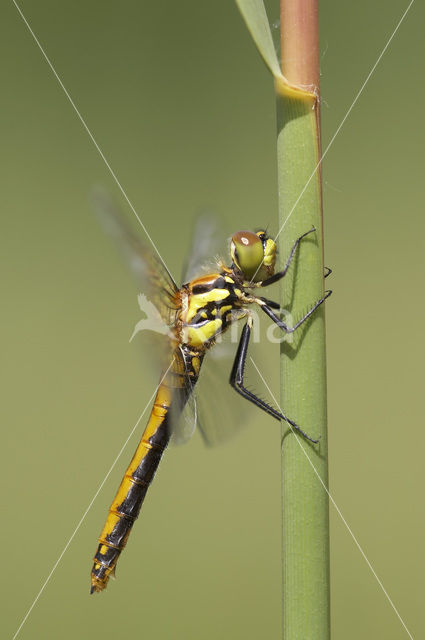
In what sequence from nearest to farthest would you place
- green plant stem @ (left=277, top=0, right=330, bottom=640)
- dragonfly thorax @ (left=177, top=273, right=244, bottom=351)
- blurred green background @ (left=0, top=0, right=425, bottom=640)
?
1. green plant stem @ (left=277, top=0, right=330, bottom=640)
2. dragonfly thorax @ (left=177, top=273, right=244, bottom=351)
3. blurred green background @ (left=0, top=0, right=425, bottom=640)

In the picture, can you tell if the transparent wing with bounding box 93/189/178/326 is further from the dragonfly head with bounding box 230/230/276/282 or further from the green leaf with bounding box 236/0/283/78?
the green leaf with bounding box 236/0/283/78

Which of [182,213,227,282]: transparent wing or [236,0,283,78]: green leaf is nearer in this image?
[236,0,283,78]: green leaf

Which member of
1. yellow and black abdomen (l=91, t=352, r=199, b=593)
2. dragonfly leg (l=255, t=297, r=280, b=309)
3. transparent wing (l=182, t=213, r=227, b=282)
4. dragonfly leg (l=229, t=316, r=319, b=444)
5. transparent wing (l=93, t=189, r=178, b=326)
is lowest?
yellow and black abdomen (l=91, t=352, r=199, b=593)

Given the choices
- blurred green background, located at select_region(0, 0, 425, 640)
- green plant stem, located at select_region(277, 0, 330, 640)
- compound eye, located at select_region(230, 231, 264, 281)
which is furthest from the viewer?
blurred green background, located at select_region(0, 0, 425, 640)

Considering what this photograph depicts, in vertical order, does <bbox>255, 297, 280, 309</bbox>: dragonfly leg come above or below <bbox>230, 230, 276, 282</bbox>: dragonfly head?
A: below

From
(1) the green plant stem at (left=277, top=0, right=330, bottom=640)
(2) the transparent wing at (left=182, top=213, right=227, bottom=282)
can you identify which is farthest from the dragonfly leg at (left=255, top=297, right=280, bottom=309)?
(1) the green plant stem at (left=277, top=0, right=330, bottom=640)

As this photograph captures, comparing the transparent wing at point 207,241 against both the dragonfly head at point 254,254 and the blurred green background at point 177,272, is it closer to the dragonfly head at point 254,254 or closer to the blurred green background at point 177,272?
the dragonfly head at point 254,254

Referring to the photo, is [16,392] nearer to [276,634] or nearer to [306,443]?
[276,634]

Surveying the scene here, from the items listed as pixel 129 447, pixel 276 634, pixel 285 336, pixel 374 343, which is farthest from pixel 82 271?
pixel 285 336
